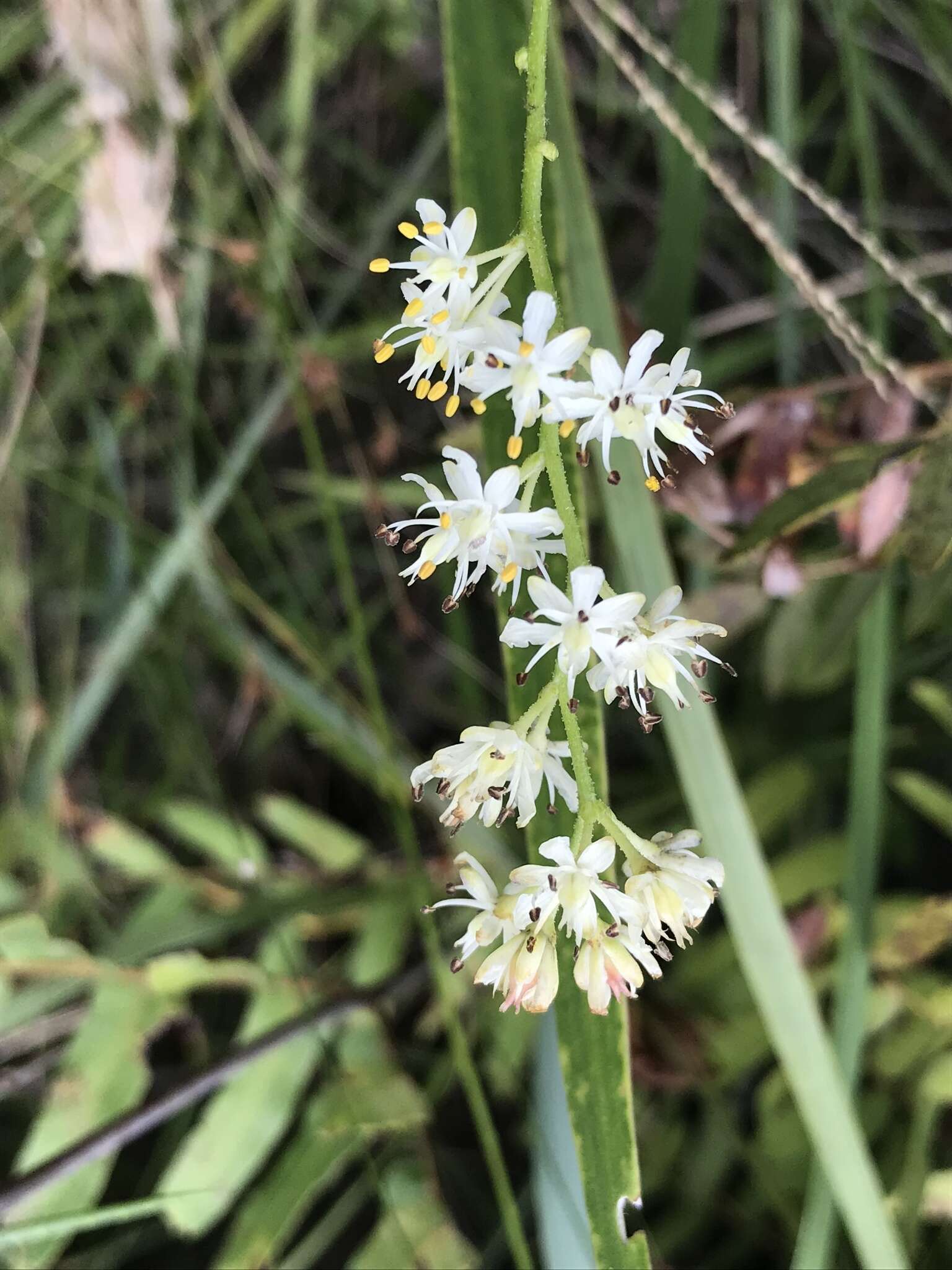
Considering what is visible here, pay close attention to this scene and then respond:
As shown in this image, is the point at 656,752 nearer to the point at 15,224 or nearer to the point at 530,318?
the point at 530,318

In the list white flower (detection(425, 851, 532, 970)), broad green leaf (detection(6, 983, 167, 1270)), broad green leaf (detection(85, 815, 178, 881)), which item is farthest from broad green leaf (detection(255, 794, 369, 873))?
white flower (detection(425, 851, 532, 970))

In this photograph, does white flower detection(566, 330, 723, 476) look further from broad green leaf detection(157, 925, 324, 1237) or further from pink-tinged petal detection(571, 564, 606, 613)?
broad green leaf detection(157, 925, 324, 1237)

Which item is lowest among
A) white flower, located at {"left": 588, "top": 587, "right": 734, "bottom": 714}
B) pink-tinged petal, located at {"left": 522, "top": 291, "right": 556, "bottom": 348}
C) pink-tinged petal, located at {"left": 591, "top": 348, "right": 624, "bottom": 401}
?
white flower, located at {"left": 588, "top": 587, "right": 734, "bottom": 714}

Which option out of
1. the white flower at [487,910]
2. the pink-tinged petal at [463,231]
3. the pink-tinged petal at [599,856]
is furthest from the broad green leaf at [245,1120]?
the pink-tinged petal at [463,231]

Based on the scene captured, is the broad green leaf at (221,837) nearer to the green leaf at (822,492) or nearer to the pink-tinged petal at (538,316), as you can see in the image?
the green leaf at (822,492)

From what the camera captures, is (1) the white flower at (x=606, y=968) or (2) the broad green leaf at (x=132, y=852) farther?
(2) the broad green leaf at (x=132, y=852)

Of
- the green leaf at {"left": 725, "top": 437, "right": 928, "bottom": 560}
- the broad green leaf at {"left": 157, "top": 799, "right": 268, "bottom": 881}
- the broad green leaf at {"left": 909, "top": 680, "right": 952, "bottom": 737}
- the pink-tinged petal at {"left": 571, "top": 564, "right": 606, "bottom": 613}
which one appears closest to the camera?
the pink-tinged petal at {"left": 571, "top": 564, "right": 606, "bottom": 613}

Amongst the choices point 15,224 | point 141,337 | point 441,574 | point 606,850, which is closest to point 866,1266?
point 606,850
